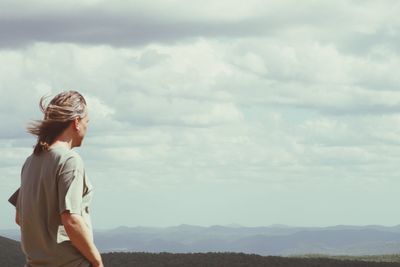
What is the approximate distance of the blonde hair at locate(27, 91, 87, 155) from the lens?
4.96 metres

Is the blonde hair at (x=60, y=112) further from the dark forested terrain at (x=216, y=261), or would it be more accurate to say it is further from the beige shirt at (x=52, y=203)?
the dark forested terrain at (x=216, y=261)

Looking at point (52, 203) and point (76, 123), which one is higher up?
point (76, 123)

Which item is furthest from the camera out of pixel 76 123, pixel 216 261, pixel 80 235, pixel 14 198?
pixel 216 261

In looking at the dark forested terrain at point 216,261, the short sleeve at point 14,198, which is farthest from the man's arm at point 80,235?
the dark forested terrain at point 216,261

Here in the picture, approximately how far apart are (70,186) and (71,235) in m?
0.27

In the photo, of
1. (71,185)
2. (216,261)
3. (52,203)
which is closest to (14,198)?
(52,203)

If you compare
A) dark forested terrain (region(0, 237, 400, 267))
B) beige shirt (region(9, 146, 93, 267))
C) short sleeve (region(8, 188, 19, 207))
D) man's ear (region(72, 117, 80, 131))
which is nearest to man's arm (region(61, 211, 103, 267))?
beige shirt (region(9, 146, 93, 267))

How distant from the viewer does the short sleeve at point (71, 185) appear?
4848mm

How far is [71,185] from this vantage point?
488 cm

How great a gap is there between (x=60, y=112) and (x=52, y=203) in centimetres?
51

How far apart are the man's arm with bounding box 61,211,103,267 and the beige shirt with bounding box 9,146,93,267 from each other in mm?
39

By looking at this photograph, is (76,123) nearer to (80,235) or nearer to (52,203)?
(52,203)

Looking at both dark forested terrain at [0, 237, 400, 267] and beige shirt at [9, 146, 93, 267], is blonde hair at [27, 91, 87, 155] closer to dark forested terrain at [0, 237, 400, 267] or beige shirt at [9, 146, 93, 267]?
beige shirt at [9, 146, 93, 267]

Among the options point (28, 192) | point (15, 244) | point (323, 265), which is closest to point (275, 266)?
point (323, 265)
